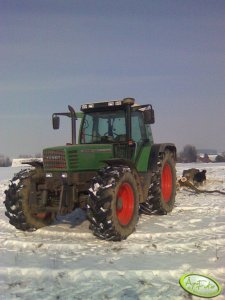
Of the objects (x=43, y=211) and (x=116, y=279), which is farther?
(x=43, y=211)

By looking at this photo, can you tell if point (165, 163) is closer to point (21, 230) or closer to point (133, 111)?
point (133, 111)

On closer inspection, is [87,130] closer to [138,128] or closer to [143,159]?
[138,128]

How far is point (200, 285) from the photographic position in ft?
12.1

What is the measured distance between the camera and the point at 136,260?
458 centimetres

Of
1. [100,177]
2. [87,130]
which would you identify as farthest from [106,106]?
[100,177]

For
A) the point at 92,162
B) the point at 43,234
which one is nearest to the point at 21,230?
the point at 43,234

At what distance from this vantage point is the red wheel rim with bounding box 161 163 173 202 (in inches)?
326

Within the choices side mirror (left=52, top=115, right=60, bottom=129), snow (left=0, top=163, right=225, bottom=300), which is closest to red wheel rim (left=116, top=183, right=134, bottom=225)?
snow (left=0, top=163, right=225, bottom=300)

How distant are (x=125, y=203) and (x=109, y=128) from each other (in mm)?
1737

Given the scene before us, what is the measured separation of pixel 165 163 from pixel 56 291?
5187 mm

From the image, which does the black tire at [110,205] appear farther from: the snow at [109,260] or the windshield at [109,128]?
the windshield at [109,128]

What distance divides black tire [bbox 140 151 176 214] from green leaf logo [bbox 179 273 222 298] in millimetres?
3438

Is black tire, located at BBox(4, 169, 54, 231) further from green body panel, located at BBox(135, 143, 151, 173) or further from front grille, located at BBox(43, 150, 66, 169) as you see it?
green body panel, located at BBox(135, 143, 151, 173)

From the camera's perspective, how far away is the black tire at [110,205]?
5.36 meters
